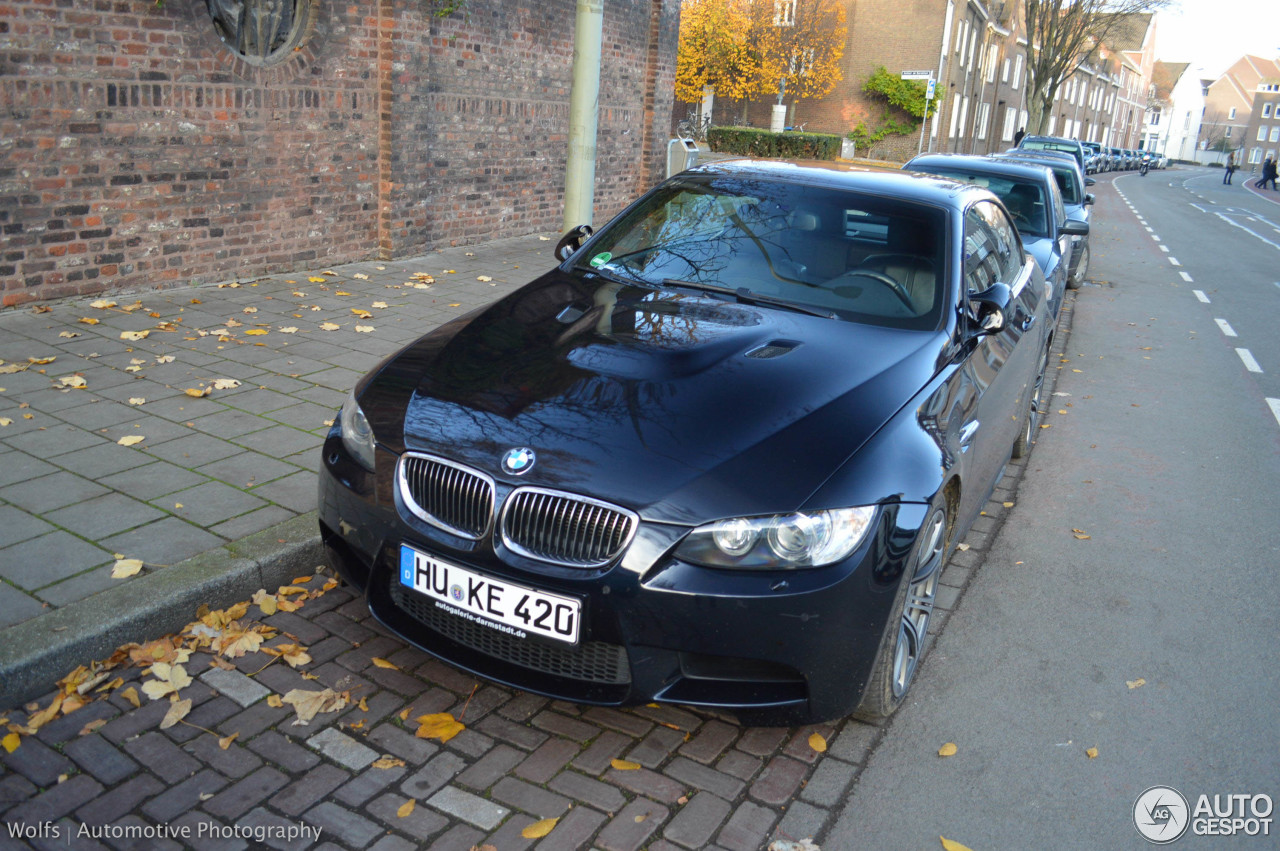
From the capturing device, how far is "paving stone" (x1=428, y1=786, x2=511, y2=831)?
109 inches

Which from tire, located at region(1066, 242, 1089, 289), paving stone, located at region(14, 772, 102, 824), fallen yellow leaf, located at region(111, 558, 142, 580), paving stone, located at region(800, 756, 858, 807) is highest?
tire, located at region(1066, 242, 1089, 289)

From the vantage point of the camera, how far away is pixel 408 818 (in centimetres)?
275

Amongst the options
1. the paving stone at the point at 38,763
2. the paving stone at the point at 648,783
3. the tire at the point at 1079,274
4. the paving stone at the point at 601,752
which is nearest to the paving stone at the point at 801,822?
the paving stone at the point at 648,783

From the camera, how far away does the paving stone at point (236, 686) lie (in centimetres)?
324

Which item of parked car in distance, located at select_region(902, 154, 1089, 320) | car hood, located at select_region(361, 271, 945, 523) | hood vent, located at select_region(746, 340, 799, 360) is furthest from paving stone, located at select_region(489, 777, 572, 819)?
parked car in distance, located at select_region(902, 154, 1089, 320)

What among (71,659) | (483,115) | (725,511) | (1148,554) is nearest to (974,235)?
(1148,554)

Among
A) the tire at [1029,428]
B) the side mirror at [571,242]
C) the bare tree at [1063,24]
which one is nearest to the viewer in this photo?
the side mirror at [571,242]

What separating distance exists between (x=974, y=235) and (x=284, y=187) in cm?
635

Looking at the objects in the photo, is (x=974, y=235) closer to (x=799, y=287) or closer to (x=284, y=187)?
(x=799, y=287)

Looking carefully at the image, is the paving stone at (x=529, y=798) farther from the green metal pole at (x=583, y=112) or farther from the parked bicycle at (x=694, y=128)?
the parked bicycle at (x=694, y=128)

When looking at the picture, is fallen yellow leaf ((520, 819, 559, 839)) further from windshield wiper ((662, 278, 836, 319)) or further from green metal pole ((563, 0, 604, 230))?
green metal pole ((563, 0, 604, 230))

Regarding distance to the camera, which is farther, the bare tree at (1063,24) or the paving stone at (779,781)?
the bare tree at (1063,24)

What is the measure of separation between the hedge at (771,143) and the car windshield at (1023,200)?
25527 millimetres

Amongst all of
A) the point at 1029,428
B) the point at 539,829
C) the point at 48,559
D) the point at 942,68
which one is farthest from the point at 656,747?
the point at 942,68
